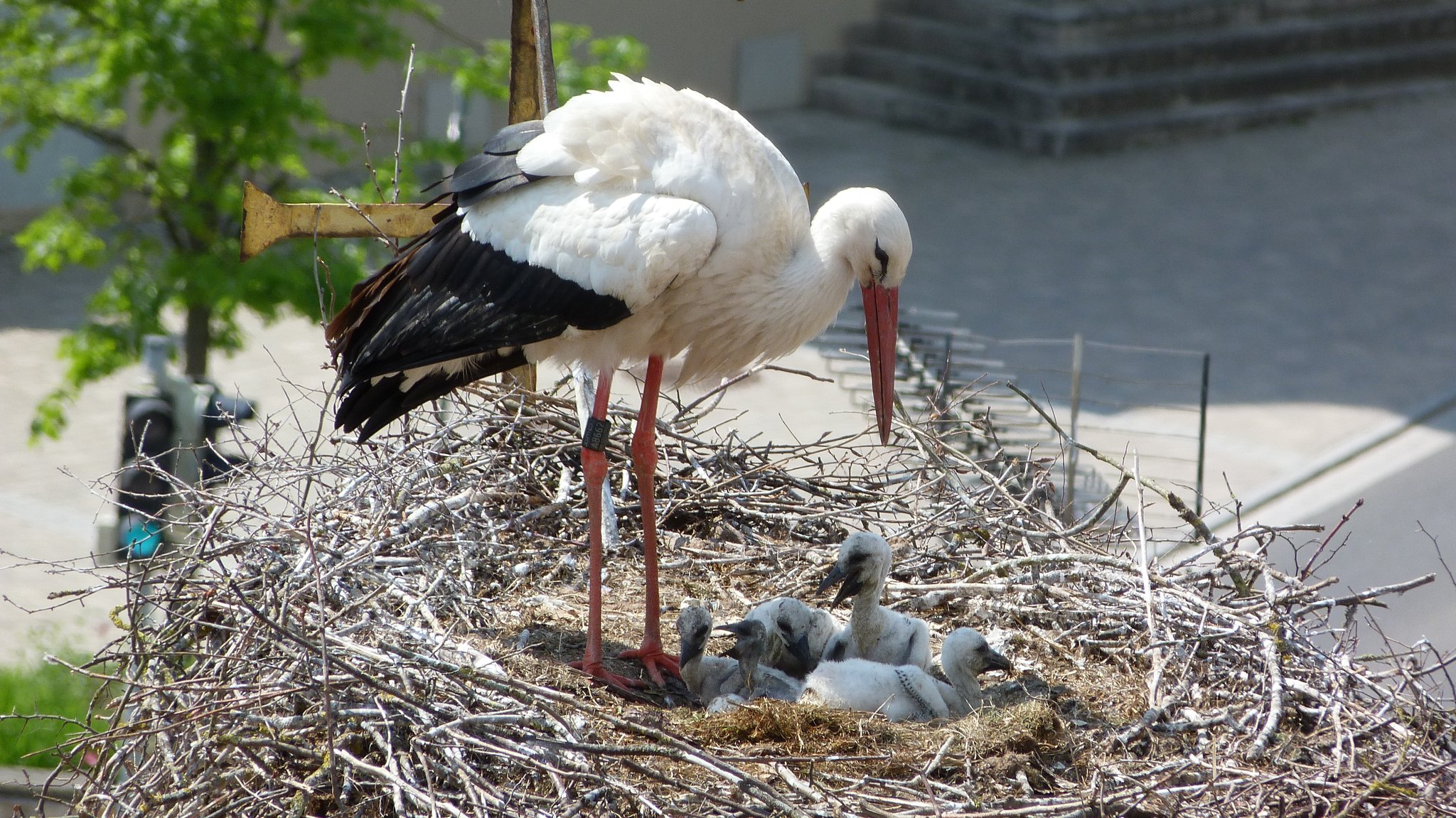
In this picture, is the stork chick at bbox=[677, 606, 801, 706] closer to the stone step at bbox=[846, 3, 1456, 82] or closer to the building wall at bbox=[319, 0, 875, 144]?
the building wall at bbox=[319, 0, 875, 144]

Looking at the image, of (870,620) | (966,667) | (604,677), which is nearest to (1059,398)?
(870,620)

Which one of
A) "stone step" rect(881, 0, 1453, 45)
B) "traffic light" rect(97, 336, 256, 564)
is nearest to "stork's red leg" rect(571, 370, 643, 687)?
"traffic light" rect(97, 336, 256, 564)

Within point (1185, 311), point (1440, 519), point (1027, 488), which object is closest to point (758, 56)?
point (1185, 311)

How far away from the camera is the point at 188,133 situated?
8156 mm

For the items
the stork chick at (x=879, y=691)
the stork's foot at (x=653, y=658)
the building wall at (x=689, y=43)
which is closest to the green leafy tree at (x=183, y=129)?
the stork's foot at (x=653, y=658)

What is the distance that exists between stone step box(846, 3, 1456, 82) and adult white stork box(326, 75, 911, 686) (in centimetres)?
1394

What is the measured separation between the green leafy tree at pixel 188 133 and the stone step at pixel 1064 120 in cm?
1020

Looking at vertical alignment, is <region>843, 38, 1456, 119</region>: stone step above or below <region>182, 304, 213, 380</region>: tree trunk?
above

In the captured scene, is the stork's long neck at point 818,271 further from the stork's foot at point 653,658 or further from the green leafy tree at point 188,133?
the green leafy tree at point 188,133

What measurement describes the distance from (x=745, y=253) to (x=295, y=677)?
152 cm

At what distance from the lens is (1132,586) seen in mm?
4398

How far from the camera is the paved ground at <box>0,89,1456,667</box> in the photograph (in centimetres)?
937

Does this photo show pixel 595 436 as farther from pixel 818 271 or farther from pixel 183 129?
pixel 183 129

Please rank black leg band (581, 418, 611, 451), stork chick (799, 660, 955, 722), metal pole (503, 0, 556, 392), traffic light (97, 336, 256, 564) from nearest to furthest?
1. stork chick (799, 660, 955, 722)
2. black leg band (581, 418, 611, 451)
3. metal pole (503, 0, 556, 392)
4. traffic light (97, 336, 256, 564)
